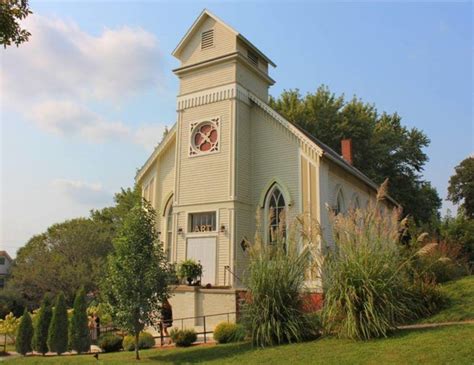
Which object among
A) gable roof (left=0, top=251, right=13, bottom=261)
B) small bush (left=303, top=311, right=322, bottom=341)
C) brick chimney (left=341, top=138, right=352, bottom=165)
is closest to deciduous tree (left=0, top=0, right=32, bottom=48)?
small bush (left=303, top=311, right=322, bottom=341)

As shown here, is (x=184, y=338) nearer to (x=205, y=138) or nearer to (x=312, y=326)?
(x=312, y=326)

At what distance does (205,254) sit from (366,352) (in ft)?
36.5

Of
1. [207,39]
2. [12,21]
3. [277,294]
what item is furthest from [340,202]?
[12,21]

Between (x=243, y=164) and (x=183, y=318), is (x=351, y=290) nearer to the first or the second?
(x=183, y=318)

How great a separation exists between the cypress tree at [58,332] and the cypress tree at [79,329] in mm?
372

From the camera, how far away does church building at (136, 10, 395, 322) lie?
1992 centimetres

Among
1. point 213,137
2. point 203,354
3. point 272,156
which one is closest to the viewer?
point 203,354

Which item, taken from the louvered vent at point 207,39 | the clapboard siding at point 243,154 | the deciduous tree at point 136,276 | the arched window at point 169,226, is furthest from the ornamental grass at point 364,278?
the louvered vent at point 207,39

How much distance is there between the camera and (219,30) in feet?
72.3

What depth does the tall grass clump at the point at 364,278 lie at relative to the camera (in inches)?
417

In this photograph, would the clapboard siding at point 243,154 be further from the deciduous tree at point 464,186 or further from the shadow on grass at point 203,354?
the deciduous tree at point 464,186

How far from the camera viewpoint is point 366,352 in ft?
32.4

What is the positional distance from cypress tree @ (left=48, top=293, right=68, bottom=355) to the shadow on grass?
235 inches

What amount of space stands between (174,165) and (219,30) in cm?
672
